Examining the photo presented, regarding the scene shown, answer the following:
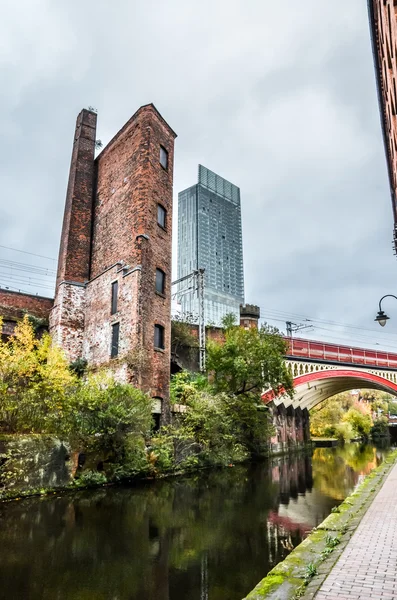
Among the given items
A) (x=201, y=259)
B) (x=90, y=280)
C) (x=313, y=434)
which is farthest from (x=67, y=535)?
(x=201, y=259)

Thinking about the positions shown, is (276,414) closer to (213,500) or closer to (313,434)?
(313,434)

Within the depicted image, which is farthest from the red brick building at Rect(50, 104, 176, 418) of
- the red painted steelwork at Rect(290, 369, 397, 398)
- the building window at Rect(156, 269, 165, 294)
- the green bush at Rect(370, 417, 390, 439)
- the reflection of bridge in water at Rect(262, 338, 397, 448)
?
the green bush at Rect(370, 417, 390, 439)

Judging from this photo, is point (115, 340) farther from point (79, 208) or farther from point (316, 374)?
point (316, 374)

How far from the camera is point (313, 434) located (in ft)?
146

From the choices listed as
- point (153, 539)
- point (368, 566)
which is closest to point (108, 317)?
point (153, 539)

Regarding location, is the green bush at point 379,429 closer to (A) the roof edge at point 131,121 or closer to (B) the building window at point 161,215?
(B) the building window at point 161,215

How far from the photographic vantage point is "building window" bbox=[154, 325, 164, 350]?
19.4 metres

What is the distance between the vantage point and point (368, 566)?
15.0ft

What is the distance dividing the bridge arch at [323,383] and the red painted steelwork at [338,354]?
3.24 ft

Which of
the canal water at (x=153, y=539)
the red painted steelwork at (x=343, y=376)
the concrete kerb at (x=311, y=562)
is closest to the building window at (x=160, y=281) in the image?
the canal water at (x=153, y=539)

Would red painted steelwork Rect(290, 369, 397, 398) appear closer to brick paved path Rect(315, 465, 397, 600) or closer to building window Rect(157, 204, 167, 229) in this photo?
building window Rect(157, 204, 167, 229)

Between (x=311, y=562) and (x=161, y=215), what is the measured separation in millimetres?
18815

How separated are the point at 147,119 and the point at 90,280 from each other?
9328mm

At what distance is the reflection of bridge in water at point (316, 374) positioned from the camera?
102 feet
